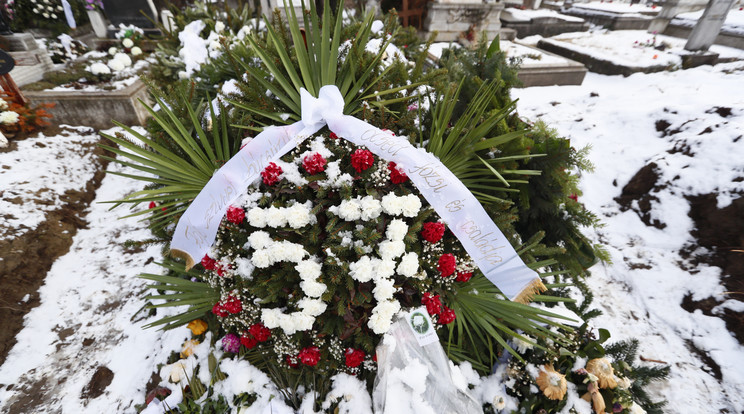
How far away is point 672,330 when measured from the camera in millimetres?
2867

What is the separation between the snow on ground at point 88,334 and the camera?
2.61 meters

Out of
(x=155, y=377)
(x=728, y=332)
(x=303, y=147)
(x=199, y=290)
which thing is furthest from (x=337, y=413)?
(x=728, y=332)

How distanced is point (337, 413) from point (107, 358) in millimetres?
2277

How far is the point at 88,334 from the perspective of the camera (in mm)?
3057

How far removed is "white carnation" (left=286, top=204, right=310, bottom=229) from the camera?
183 centimetres

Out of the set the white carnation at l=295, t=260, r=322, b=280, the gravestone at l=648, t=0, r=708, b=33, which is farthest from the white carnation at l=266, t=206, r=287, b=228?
the gravestone at l=648, t=0, r=708, b=33

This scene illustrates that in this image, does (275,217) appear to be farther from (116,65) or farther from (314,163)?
(116,65)

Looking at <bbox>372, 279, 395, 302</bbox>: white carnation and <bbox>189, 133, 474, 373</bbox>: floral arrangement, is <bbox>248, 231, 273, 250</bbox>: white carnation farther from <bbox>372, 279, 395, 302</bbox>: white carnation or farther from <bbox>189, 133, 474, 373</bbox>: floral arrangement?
<bbox>372, 279, 395, 302</bbox>: white carnation

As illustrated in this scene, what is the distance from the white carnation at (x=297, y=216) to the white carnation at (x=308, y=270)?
9.2 inches

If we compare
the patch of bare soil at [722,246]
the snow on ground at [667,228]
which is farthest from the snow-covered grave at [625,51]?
the patch of bare soil at [722,246]

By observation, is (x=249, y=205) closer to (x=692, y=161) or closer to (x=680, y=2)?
(x=692, y=161)

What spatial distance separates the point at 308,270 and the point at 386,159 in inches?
32.6

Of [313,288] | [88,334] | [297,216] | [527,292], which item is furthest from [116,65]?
[527,292]

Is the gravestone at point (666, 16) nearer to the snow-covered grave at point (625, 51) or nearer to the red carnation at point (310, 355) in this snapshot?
the snow-covered grave at point (625, 51)
